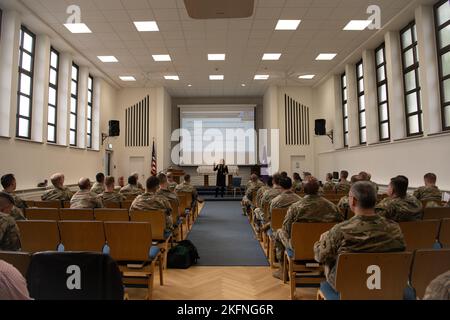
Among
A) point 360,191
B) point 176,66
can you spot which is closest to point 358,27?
point 176,66

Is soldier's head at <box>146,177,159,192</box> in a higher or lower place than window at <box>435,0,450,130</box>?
lower

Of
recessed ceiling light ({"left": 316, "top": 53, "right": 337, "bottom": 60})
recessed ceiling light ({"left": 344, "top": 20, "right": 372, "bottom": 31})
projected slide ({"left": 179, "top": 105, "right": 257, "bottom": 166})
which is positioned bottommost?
projected slide ({"left": 179, "top": 105, "right": 257, "bottom": 166})

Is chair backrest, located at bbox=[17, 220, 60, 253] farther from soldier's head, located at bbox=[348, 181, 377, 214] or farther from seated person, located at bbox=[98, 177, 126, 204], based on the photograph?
soldier's head, located at bbox=[348, 181, 377, 214]

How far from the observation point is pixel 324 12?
22.5 feet

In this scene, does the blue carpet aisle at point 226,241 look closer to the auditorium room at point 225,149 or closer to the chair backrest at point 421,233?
the auditorium room at point 225,149

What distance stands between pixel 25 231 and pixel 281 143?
11728 millimetres

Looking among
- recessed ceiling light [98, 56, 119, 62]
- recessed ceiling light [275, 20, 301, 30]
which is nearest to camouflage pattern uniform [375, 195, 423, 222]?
recessed ceiling light [275, 20, 301, 30]

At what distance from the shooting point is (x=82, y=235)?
276 centimetres

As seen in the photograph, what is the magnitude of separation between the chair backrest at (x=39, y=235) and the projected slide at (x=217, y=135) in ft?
38.1

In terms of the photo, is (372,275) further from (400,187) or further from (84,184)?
(84,184)

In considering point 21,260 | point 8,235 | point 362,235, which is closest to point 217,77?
point 8,235

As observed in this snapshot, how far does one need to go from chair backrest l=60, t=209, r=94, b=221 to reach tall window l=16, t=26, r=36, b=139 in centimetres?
490

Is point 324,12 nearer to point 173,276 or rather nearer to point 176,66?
point 176,66

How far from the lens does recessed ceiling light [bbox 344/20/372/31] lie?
7429 millimetres
